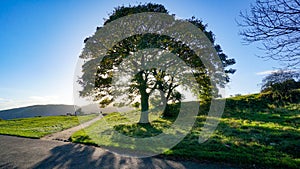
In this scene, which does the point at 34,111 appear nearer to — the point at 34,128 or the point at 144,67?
the point at 34,128

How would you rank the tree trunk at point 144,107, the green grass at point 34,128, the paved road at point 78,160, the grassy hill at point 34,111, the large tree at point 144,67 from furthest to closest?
the grassy hill at point 34,111
the tree trunk at point 144,107
the large tree at point 144,67
the green grass at point 34,128
the paved road at point 78,160

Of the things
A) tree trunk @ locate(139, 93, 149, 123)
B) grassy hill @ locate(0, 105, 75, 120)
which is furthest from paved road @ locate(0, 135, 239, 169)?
grassy hill @ locate(0, 105, 75, 120)

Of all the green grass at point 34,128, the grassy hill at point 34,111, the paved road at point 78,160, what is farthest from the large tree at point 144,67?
the grassy hill at point 34,111

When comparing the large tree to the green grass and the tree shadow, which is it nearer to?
the green grass

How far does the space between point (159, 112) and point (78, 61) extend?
32.0 ft

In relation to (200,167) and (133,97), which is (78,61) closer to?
(133,97)

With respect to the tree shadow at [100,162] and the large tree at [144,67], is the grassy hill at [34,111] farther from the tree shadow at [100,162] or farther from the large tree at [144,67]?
the tree shadow at [100,162]

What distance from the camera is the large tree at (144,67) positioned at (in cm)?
1351

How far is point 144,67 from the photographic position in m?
14.5

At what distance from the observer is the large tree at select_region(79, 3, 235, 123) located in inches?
532

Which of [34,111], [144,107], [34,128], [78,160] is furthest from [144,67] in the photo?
[34,111]

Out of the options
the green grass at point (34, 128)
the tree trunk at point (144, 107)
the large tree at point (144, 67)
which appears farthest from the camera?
the tree trunk at point (144, 107)

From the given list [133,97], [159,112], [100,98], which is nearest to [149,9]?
[133,97]

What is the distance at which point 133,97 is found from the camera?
631 inches
